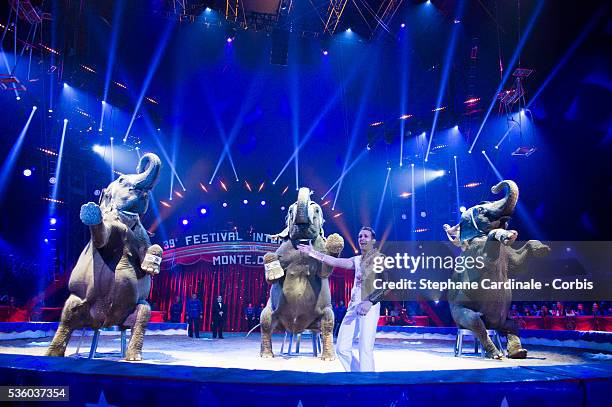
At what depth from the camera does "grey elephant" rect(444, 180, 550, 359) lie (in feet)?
20.4

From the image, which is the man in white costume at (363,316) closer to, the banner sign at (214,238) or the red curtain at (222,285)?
the banner sign at (214,238)

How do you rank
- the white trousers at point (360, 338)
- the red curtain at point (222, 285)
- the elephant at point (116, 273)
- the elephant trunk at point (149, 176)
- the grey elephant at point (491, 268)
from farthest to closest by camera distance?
the red curtain at point (222, 285) < the grey elephant at point (491, 268) < the elephant trunk at point (149, 176) < the elephant at point (116, 273) < the white trousers at point (360, 338)

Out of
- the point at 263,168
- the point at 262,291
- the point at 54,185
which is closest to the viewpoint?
the point at 54,185

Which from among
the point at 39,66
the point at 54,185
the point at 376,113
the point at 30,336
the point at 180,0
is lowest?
the point at 30,336

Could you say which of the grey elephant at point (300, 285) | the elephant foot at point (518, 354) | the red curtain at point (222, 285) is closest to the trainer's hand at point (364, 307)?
the grey elephant at point (300, 285)

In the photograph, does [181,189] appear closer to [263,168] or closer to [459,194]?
[263,168]

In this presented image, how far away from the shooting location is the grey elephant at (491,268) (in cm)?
622

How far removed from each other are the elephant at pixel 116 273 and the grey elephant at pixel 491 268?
4018 millimetres

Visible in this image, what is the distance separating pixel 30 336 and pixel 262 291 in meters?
11.2

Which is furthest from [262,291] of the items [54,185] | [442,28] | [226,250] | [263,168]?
[442,28]

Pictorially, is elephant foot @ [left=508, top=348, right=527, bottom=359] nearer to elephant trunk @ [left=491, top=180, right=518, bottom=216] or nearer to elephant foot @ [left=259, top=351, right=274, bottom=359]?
elephant trunk @ [left=491, top=180, right=518, bottom=216]

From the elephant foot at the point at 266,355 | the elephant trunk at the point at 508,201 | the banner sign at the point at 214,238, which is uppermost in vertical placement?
the banner sign at the point at 214,238

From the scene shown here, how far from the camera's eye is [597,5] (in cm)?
1380

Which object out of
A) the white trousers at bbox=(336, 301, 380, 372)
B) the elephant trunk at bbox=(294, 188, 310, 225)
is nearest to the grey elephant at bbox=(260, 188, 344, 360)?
the elephant trunk at bbox=(294, 188, 310, 225)
